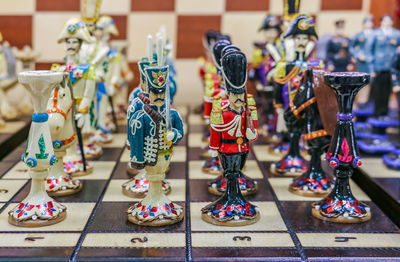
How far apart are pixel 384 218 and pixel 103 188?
1.21 metres

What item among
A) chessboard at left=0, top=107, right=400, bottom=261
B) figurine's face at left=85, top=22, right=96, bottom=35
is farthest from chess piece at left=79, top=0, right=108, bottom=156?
chessboard at left=0, top=107, right=400, bottom=261

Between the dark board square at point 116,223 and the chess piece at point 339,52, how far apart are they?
6.61 ft

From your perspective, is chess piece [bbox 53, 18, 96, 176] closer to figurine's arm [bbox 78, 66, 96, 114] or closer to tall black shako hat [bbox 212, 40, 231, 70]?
figurine's arm [bbox 78, 66, 96, 114]

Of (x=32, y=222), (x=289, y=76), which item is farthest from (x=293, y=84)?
(x=32, y=222)

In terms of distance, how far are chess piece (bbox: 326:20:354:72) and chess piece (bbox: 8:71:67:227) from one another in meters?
2.20

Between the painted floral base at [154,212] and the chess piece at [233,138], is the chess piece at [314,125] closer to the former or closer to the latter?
the chess piece at [233,138]

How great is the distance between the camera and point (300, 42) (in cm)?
261

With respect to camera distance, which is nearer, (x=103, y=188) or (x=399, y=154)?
(x=103, y=188)

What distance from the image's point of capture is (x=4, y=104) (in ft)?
11.9

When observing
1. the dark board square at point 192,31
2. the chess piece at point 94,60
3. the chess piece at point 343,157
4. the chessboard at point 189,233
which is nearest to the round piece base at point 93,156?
the chess piece at point 94,60

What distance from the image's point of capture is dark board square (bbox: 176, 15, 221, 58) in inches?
165

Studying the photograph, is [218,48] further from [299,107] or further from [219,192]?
[219,192]

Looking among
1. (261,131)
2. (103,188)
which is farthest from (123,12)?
(103,188)

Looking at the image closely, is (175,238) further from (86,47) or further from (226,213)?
(86,47)
